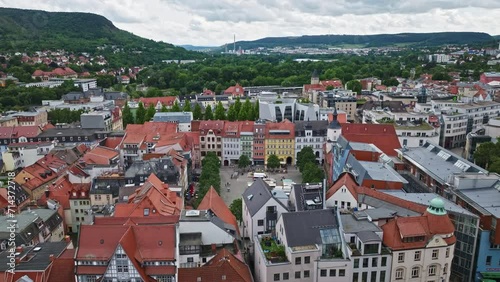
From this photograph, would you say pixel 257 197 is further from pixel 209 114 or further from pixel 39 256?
pixel 209 114

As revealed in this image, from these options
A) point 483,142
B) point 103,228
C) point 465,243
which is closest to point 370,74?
point 483,142

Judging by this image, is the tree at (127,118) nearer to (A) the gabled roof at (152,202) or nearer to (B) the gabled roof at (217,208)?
(A) the gabled roof at (152,202)

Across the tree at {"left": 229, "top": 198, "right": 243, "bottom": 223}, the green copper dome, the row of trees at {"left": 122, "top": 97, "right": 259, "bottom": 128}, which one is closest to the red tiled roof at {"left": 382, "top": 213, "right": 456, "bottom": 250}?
the green copper dome

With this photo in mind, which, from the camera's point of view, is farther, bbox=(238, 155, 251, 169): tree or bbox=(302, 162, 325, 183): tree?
bbox=(238, 155, 251, 169): tree

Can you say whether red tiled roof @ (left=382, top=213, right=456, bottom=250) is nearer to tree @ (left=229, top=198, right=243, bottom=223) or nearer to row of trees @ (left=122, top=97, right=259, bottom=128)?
Result: tree @ (left=229, top=198, right=243, bottom=223)

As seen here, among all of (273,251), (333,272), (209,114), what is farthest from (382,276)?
(209,114)

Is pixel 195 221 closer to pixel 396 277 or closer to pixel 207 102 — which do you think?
pixel 396 277
